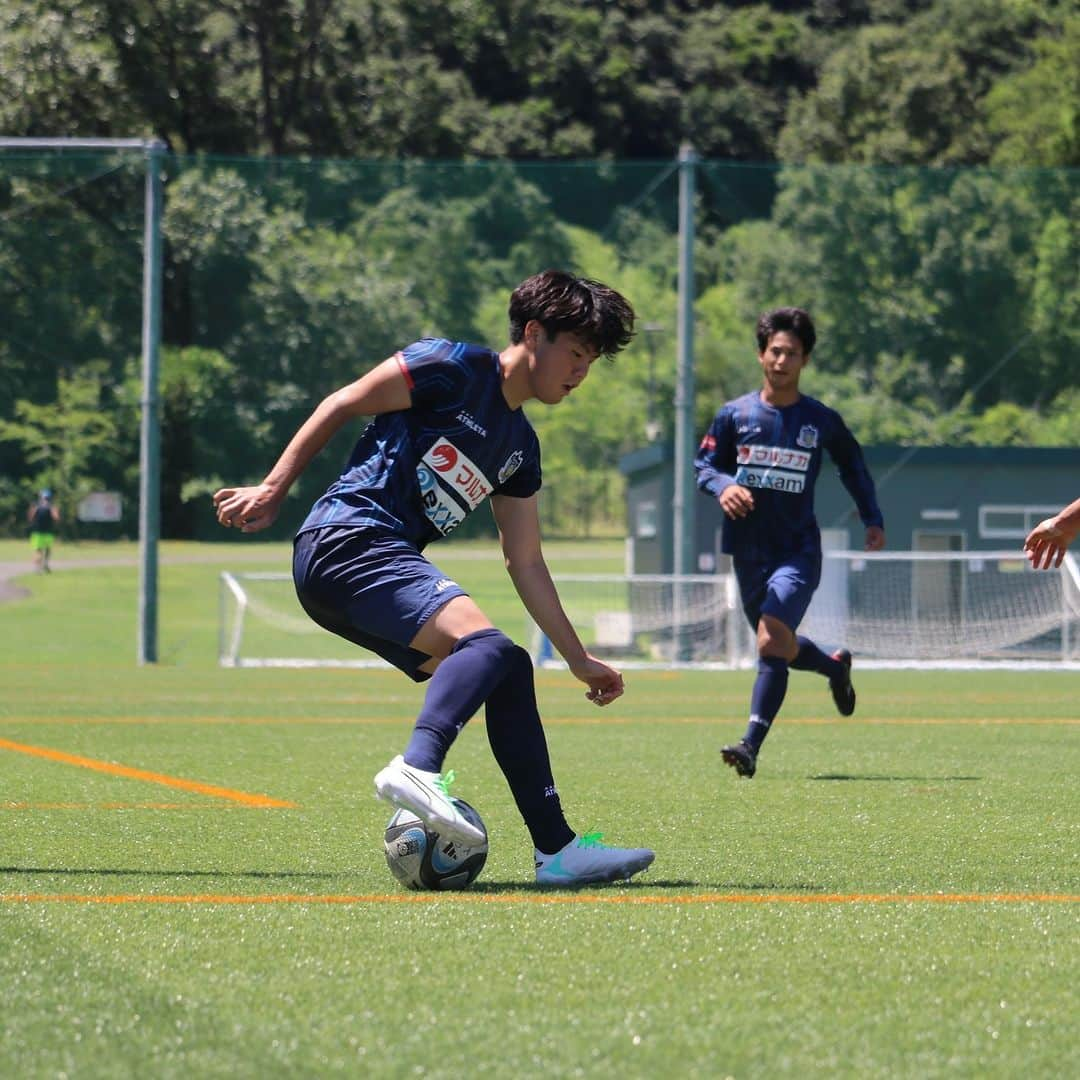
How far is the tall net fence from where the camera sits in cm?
2222

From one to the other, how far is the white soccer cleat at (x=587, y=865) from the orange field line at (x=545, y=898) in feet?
0.67

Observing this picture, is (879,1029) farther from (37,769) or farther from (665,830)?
(37,769)

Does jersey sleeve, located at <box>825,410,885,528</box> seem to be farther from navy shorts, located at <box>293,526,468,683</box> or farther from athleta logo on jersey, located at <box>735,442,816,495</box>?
navy shorts, located at <box>293,526,468,683</box>

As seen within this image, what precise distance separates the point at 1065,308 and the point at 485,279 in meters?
6.56

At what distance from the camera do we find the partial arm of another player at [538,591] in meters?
5.21

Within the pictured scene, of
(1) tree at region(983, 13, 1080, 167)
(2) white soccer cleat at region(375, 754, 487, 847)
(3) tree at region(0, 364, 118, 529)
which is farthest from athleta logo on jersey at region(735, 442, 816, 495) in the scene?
(1) tree at region(983, 13, 1080, 167)

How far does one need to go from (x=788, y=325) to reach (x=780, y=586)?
1086mm

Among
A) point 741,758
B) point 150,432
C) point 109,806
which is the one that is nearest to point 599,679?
point 109,806

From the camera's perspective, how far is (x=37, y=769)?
8578 mm

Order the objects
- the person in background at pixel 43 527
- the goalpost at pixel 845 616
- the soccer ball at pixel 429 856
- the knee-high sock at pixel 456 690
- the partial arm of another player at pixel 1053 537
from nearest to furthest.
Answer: the knee-high sock at pixel 456 690 → the soccer ball at pixel 429 856 → the partial arm of another player at pixel 1053 537 → the goalpost at pixel 845 616 → the person in background at pixel 43 527

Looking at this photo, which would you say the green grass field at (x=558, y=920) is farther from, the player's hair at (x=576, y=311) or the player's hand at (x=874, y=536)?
the player's hair at (x=576, y=311)

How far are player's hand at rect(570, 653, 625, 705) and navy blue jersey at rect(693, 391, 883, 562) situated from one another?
11.3 ft

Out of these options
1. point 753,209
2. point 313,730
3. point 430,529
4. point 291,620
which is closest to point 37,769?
point 313,730

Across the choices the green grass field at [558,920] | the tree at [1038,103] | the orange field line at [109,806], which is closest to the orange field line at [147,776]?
the green grass field at [558,920]
